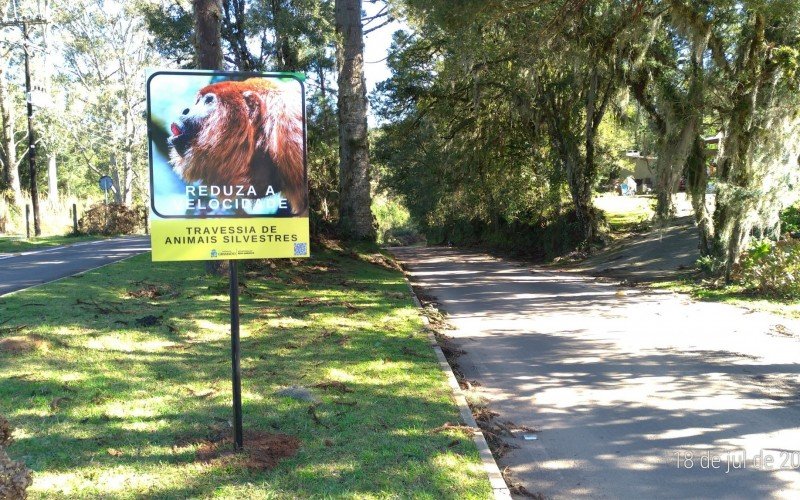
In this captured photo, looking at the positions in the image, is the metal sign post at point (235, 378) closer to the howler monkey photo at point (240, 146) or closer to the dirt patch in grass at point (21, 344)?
the howler monkey photo at point (240, 146)

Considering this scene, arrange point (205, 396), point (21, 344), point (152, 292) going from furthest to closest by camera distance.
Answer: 1. point (152, 292)
2. point (21, 344)
3. point (205, 396)

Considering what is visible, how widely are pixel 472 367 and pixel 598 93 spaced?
1713cm

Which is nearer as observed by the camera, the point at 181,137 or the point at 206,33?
the point at 181,137

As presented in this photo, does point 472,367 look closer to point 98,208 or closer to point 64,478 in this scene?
point 64,478

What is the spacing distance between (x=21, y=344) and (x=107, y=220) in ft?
102

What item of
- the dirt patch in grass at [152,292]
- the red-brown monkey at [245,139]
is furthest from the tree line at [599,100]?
the red-brown monkey at [245,139]

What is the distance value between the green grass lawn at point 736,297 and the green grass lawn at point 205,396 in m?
6.53

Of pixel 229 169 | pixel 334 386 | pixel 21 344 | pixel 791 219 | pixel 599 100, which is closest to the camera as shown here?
pixel 229 169

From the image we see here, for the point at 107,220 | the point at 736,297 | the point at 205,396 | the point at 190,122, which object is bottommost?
the point at 736,297

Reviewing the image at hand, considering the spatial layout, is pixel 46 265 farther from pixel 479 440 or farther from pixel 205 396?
pixel 479 440

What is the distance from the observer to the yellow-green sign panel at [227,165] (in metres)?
4.84

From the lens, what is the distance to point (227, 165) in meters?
5.02

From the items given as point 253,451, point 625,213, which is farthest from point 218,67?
point 625,213

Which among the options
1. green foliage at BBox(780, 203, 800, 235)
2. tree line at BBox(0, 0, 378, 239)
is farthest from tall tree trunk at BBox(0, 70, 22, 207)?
green foliage at BBox(780, 203, 800, 235)
